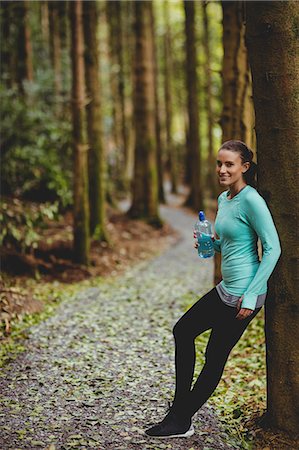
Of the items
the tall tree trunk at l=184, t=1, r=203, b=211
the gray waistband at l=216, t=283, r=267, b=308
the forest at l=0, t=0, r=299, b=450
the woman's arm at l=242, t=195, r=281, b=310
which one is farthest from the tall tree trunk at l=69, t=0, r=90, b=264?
the tall tree trunk at l=184, t=1, r=203, b=211

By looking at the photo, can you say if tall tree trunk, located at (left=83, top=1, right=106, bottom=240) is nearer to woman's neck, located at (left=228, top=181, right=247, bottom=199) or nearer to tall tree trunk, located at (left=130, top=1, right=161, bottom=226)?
tall tree trunk, located at (left=130, top=1, right=161, bottom=226)

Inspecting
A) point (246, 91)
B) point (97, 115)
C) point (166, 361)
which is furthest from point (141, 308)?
point (97, 115)

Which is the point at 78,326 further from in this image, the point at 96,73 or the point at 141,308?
the point at 96,73

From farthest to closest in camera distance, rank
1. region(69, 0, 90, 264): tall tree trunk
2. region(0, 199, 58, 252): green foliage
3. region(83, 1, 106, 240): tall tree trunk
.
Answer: region(83, 1, 106, 240): tall tree trunk, region(69, 0, 90, 264): tall tree trunk, region(0, 199, 58, 252): green foliage

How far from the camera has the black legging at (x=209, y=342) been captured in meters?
4.55

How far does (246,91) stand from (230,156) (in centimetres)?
506

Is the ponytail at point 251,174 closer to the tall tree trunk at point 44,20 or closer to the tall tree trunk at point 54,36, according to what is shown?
the tall tree trunk at point 54,36

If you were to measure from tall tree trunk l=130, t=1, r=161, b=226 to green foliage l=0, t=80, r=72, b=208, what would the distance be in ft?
9.88

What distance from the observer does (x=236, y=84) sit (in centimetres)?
916

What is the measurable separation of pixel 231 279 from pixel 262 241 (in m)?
0.42

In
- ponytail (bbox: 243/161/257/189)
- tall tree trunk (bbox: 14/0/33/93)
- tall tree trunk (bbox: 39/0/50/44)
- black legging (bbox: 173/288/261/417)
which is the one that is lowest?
black legging (bbox: 173/288/261/417)

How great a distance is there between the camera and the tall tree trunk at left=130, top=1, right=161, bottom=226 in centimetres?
1833

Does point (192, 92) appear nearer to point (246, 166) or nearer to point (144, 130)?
point (144, 130)

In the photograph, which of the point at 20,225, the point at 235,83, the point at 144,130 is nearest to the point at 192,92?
the point at 144,130
